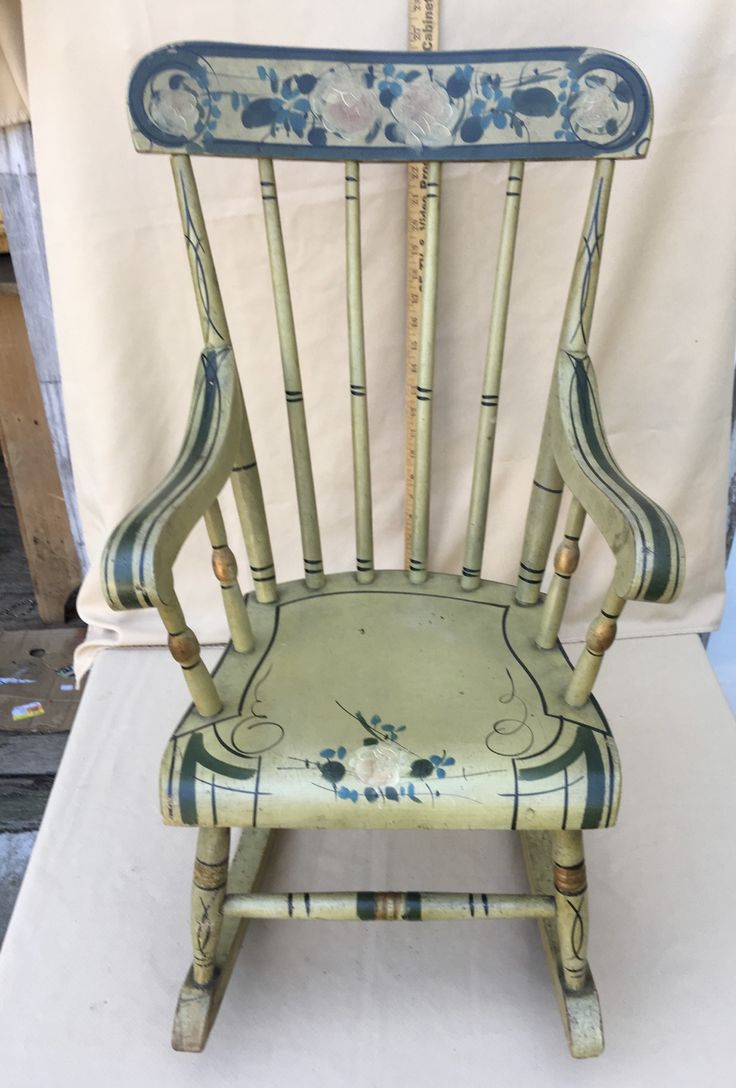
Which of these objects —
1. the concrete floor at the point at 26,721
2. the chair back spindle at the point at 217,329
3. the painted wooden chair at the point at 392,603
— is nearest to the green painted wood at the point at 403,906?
the painted wooden chair at the point at 392,603

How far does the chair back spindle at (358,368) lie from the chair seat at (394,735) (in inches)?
4.8

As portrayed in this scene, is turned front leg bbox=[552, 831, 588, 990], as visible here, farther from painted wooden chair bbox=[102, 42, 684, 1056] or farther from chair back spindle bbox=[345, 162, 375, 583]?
chair back spindle bbox=[345, 162, 375, 583]

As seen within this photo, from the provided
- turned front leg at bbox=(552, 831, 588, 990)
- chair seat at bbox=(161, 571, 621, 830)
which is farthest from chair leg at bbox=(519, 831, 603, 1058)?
chair seat at bbox=(161, 571, 621, 830)

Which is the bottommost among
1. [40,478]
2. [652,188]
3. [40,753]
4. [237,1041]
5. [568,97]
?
[40,753]

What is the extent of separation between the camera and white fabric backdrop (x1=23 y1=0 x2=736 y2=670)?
1.23 m

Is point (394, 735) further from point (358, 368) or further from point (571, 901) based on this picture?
point (358, 368)

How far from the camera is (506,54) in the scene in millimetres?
1005

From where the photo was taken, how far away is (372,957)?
116 centimetres

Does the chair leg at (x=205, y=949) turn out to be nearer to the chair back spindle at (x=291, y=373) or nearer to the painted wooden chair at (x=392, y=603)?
the painted wooden chair at (x=392, y=603)

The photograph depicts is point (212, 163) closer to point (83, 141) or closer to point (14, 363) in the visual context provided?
point (83, 141)

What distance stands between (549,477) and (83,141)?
828 mm

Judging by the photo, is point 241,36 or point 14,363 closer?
point 241,36

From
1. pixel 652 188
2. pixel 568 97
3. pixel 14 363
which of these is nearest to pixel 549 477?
pixel 568 97

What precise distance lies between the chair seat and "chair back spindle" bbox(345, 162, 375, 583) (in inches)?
4.8
